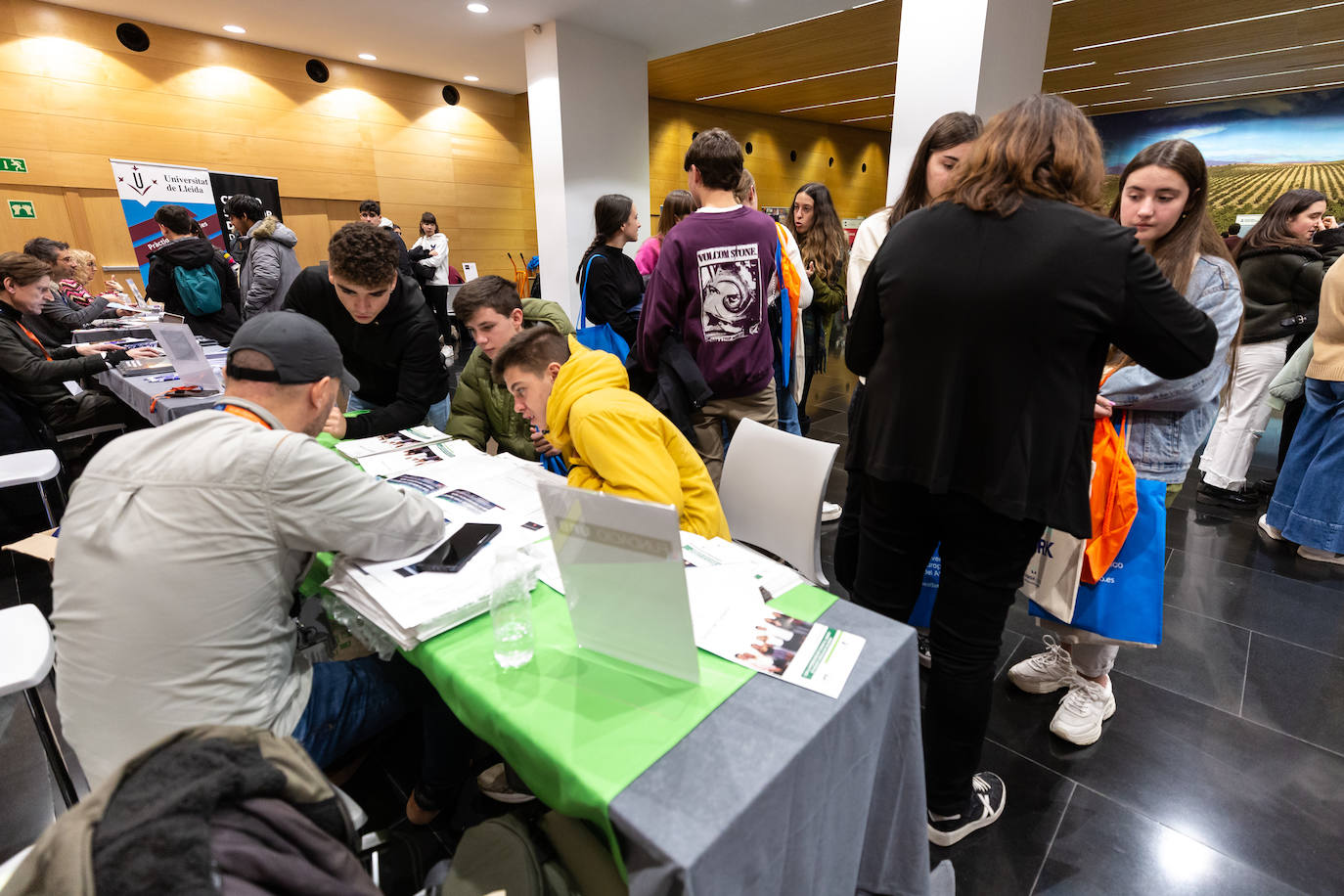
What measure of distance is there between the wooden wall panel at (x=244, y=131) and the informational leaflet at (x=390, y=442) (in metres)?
6.44

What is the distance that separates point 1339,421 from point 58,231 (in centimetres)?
958

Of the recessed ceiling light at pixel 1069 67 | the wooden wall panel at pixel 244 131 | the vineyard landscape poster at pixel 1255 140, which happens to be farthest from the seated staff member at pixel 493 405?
the vineyard landscape poster at pixel 1255 140

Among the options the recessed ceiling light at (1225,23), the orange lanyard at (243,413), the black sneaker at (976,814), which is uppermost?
the recessed ceiling light at (1225,23)

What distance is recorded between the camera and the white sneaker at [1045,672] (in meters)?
1.98

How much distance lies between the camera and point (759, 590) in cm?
114

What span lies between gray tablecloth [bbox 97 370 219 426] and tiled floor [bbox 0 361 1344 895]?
3.74ft

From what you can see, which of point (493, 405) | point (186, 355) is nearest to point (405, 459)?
point (493, 405)

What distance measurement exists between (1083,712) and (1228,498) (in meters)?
2.49

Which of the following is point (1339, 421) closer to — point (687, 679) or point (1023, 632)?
point (1023, 632)

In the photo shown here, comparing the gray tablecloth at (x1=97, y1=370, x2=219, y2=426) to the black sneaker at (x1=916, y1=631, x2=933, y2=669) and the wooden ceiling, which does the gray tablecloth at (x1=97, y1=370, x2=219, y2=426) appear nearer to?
the black sneaker at (x1=916, y1=631, x2=933, y2=669)

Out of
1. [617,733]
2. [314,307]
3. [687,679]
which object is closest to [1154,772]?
[687,679]

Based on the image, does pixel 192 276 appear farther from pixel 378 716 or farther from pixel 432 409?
pixel 378 716

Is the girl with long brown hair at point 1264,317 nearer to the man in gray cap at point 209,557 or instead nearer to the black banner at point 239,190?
the man in gray cap at point 209,557

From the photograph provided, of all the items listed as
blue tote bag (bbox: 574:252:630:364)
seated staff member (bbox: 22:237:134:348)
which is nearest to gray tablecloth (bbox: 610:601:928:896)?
blue tote bag (bbox: 574:252:630:364)
